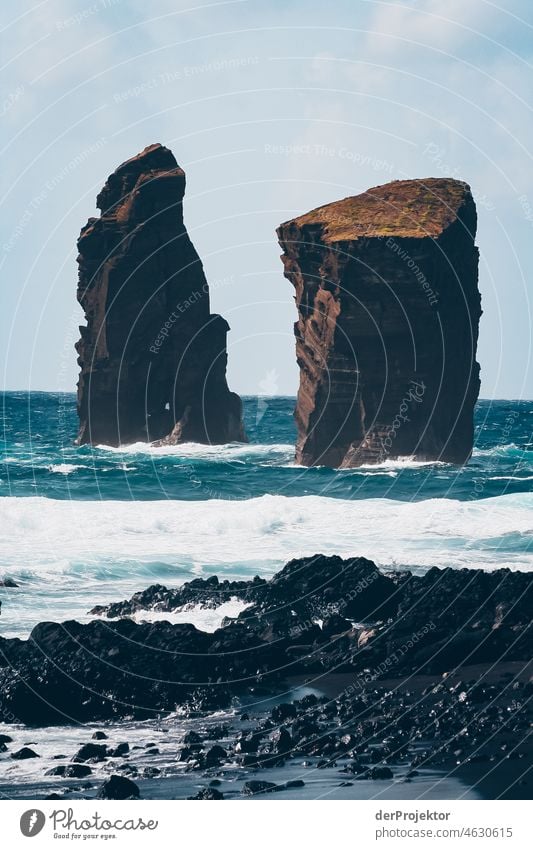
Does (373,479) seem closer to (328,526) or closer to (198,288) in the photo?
(328,526)

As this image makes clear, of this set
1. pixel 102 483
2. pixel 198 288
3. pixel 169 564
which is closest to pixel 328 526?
pixel 169 564

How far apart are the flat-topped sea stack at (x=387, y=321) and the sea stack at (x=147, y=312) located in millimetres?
16608

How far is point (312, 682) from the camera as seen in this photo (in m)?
24.1

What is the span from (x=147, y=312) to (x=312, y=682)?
63.5m

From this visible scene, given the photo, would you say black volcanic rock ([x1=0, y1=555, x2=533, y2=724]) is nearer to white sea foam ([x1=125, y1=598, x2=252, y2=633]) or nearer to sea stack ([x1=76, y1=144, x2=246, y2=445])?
white sea foam ([x1=125, y1=598, x2=252, y2=633])

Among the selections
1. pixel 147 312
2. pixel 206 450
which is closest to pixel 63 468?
pixel 206 450

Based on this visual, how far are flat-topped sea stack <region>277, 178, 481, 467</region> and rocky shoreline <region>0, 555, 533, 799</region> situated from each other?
36.0 metres

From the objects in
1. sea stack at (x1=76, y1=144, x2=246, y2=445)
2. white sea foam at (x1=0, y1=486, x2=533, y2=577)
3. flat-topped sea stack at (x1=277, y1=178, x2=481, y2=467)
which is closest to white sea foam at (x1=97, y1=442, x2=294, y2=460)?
sea stack at (x1=76, y1=144, x2=246, y2=445)

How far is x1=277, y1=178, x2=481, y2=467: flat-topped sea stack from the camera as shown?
65.1m

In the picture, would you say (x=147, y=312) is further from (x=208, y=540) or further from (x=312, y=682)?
(x=312, y=682)

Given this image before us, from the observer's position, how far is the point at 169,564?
3728 centimetres

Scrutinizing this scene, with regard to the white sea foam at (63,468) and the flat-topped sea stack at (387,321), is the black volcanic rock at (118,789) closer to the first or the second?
the flat-topped sea stack at (387,321)

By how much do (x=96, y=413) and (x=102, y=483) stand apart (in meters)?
26.3

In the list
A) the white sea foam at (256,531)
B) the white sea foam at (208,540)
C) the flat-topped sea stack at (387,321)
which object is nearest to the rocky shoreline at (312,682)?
the white sea foam at (208,540)
